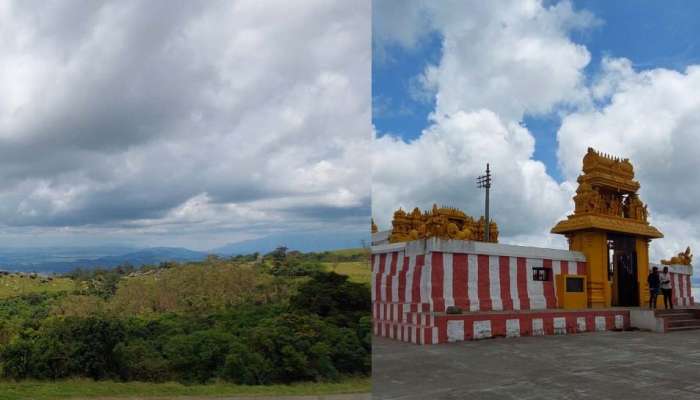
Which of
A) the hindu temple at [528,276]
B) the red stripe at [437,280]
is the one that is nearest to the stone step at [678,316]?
the hindu temple at [528,276]

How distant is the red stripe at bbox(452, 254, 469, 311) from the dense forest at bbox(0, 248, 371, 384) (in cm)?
178

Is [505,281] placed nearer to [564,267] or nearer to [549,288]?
[549,288]

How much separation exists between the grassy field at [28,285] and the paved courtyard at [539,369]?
17.2ft

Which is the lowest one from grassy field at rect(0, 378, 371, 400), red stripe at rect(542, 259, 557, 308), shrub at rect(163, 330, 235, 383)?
grassy field at rect(0, 378, 371, 400)

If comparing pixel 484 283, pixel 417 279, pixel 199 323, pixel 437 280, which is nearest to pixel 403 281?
pixel 417 279

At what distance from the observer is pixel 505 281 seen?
36.3 ft

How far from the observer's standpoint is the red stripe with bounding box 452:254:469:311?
10180 millimetres

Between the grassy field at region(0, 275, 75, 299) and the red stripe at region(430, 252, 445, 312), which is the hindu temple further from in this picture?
the grassy field at region(0, 275, 75, 299)

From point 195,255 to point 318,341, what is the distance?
8.38 feet

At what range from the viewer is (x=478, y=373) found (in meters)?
5.79

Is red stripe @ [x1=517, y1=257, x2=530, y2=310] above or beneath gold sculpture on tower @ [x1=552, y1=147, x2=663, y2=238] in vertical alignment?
beneath

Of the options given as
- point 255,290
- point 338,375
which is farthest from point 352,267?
point 338,375

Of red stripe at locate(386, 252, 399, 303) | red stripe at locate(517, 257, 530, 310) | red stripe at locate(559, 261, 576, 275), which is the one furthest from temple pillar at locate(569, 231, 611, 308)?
red stripe at locate(386, 252, 399, 303)

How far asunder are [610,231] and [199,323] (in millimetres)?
9970
